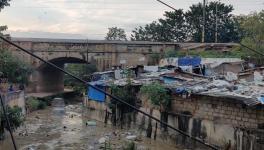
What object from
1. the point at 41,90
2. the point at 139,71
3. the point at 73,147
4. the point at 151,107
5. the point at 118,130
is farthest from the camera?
the point at 41,90

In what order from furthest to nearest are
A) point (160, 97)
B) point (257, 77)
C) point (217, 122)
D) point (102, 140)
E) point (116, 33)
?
point (116, 33) → point (257, 77) → point (102, 140) → point (160, 97) → point (217, 122)

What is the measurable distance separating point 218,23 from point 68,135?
80.7 feet

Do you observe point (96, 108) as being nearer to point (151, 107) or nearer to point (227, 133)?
point (151, 107)

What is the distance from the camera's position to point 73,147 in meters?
14.3

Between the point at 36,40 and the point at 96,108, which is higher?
the point at 36,40

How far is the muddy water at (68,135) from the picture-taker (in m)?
14.5

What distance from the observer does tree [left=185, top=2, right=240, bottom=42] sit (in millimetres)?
37594

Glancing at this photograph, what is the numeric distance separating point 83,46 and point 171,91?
47.4 ft

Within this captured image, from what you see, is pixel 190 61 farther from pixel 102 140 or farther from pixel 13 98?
pixel 13 98

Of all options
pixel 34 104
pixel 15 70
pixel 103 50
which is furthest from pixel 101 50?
pixel 15 70

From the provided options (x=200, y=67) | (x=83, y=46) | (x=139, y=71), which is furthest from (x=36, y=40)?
(x=200, y=67)

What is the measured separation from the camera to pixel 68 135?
16.7 meters

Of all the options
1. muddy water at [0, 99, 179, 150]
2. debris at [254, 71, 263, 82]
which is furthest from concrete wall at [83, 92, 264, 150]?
debris at [254, 71, 263, 82]

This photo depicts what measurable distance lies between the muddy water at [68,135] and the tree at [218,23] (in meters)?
18.3
